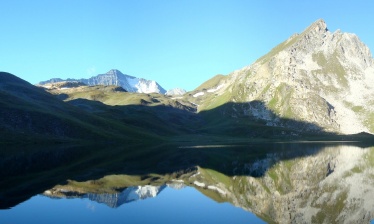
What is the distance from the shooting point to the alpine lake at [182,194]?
3875 centimetres

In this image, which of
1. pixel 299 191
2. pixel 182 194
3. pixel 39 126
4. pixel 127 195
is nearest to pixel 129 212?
pixel 127 195

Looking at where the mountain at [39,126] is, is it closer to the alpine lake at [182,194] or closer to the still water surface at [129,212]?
the alpine lake at [182,194]

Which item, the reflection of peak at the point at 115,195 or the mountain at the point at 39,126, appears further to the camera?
the mountain at the point at 39,126

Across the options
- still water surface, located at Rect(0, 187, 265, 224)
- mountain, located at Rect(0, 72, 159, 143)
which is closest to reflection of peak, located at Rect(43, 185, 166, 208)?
still water surface, located at Rect(0, 187, 265, 224)

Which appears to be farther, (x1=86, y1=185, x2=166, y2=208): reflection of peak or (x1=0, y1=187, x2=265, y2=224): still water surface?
(x1=86, y1=185, x2=166, y2=208): reflection of peak

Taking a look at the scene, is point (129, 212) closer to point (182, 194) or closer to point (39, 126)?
point (182, 194)

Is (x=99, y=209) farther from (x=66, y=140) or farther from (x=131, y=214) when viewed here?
(x=66, y=140)

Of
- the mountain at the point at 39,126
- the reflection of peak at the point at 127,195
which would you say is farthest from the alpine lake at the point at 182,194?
the mountain at the point at 39,126

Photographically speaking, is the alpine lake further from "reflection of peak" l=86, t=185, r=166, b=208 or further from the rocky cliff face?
the rocky cliff face

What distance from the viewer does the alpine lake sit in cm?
3875

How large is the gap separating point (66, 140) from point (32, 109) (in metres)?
33.6

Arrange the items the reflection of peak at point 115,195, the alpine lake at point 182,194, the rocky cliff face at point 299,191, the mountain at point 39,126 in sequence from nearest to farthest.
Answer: the alpine lake at point 182,194 → the rocky cliff face at point 299,191 → the reflection of peak at point 115,195 → the mountain at point 39,126

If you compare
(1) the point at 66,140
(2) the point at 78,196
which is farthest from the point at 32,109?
(2) the point at 78,196

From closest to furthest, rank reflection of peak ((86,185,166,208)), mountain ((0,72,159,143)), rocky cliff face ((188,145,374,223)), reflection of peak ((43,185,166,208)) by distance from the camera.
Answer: rocky cliff face ((188,145,374,223)) → reflection of peak ((86,185,166,208)) → reflection of peak ((43,185,166,208)) → mountain ((0,72,159,143))
